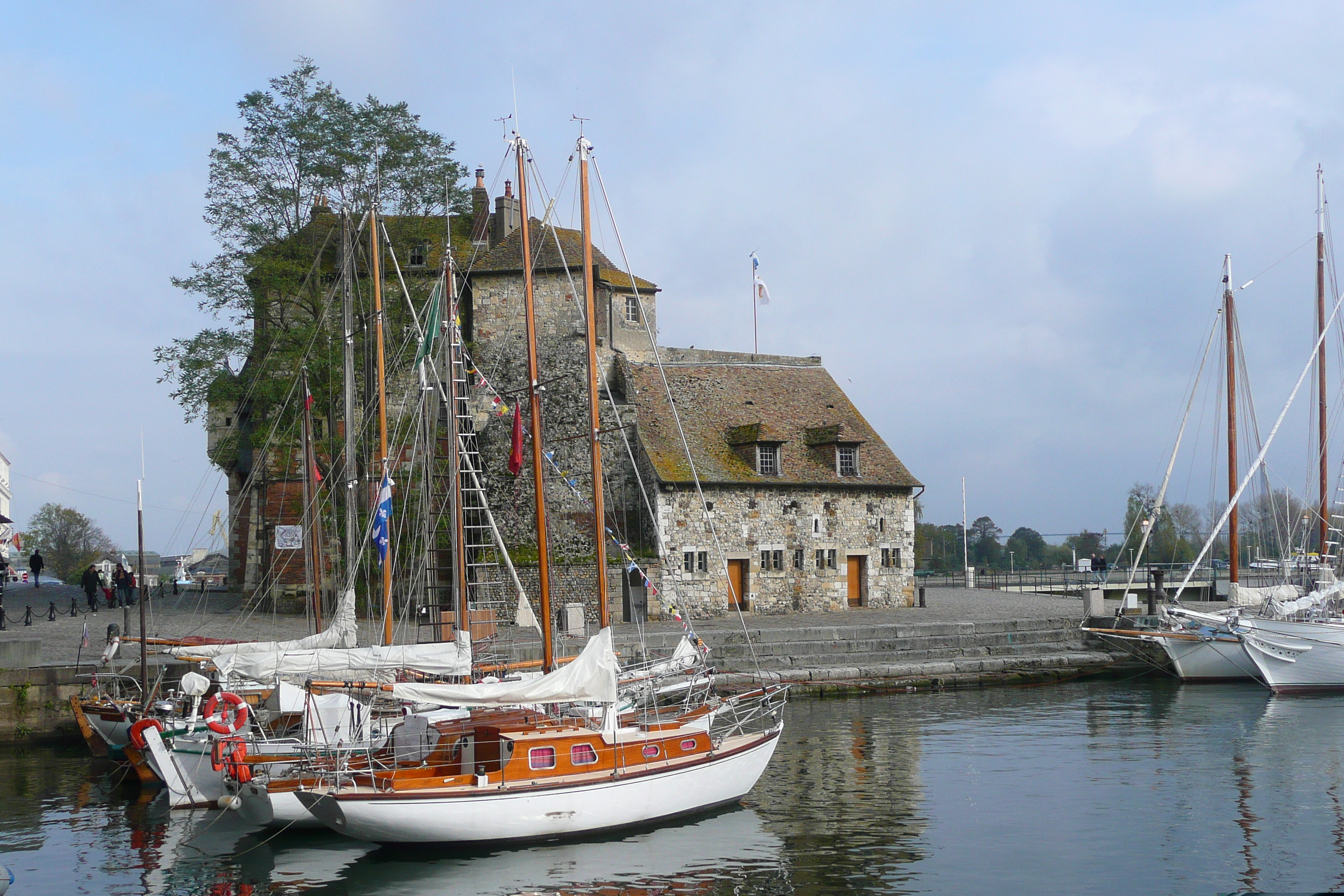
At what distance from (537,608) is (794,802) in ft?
63.1

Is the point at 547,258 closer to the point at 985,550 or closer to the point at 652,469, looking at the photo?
the point at 652,469

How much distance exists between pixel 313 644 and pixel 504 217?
26.5 metres

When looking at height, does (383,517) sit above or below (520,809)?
above

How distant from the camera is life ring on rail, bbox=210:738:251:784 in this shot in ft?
56.2

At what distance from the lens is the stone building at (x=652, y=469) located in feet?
134

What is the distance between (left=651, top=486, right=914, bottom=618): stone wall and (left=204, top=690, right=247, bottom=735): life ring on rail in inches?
835

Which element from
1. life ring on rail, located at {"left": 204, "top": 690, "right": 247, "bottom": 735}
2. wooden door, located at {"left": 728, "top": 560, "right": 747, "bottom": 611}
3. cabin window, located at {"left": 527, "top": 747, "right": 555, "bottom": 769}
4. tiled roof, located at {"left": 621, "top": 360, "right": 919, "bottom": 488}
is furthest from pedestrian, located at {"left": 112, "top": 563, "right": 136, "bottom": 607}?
cabin window, located at {"left": 527, "top": 747, "right": 555, "bottom": 769}

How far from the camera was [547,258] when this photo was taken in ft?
140

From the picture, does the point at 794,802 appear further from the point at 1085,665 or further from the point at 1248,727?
the point at 1085,665

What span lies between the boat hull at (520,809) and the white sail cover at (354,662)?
4.43 meters

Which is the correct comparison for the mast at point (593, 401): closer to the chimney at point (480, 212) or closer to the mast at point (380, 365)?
the mast at point (380, 365)

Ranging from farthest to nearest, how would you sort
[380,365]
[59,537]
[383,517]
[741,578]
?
[59,537]
[741,578]
[380,365]
[383,517]

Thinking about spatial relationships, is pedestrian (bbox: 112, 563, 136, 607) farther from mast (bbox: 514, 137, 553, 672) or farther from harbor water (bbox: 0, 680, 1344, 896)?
mast (bbox: 514, 137, 553, 672)

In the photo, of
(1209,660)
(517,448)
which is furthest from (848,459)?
(517,448)
